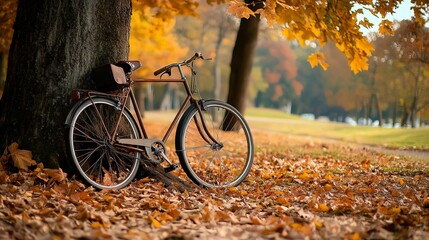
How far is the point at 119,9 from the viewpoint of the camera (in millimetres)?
5301

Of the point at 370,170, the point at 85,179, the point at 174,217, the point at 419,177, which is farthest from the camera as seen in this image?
the point at 370,170

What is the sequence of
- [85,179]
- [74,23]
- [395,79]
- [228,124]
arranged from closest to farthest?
1. [85,179]
2. [74,23]
3. [228,124]
4. [395,79]

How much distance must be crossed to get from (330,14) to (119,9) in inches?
113

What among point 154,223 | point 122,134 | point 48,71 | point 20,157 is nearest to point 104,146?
point 122,134

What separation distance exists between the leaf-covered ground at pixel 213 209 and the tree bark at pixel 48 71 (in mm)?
293

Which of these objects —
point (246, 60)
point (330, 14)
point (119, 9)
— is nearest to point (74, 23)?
point (119, 9)

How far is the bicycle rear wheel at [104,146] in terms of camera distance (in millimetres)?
4980

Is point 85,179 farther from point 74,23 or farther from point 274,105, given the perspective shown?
point 274,105

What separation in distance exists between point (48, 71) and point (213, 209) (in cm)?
212

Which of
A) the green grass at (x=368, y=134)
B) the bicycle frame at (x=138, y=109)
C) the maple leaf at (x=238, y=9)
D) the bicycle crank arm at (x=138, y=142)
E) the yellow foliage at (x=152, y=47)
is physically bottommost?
the green grass at (x=368, y=134)

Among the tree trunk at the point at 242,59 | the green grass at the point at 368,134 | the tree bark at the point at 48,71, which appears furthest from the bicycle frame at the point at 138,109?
the tree trunk at the point at 242,59

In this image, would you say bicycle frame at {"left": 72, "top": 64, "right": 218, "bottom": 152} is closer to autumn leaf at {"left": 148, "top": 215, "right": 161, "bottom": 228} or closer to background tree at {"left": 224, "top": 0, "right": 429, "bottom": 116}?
autumn leaf at {"left": 148, "top": 215, "right": 161, "bottom": 228}

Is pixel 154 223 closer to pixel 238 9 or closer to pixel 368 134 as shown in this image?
pixel 238 9

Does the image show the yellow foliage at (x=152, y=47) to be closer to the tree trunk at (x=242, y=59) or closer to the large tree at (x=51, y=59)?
the tree trunk at (x=242, y=59)
